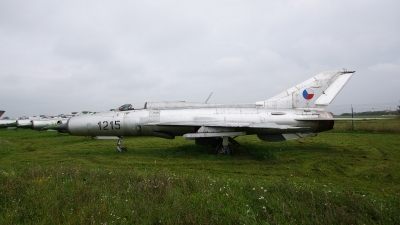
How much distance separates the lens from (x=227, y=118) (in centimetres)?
905

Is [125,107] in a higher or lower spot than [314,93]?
lower

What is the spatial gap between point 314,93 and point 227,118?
13.8ft

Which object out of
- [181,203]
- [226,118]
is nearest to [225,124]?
[226,118]

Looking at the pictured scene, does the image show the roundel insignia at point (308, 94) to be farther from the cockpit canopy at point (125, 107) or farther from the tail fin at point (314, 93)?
the cockpit canopy at point (125, 107)

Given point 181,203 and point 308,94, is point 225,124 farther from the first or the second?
point 181,203

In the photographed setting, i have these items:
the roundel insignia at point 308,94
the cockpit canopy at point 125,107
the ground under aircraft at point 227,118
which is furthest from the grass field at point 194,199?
the cockpit canopy at point 125,107

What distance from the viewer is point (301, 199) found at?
358 cm

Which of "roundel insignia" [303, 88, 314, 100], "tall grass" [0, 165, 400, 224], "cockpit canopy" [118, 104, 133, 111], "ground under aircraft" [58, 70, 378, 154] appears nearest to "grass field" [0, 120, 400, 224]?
"tall grass" [0, 165, 400, 224]

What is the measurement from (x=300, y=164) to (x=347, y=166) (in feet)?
4.24

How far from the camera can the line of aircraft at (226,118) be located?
9.01m

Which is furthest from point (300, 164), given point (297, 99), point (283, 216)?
point (283, 216)

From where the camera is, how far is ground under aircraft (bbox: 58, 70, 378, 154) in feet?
29.6

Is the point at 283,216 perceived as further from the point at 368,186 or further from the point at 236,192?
the point at 368,186

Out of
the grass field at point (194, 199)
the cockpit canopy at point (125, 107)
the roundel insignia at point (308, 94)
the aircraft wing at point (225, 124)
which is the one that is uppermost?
the roundel insignia at point (308, 94)
